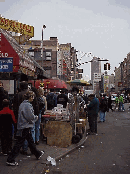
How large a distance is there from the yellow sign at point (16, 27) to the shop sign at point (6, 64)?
4.63m

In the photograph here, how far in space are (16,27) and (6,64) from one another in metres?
5.29

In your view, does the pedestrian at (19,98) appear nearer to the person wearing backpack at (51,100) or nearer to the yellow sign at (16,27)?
the person wearing backpack at (51,100)

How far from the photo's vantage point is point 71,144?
974cm

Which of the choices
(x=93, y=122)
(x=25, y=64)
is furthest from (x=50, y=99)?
(x=93, y=122)

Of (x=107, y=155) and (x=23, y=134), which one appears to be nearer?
(x=23, y=134)

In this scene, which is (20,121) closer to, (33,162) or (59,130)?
(33,162)

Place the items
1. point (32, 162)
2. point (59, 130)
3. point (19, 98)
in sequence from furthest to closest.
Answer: point (59, 130), point (19, 98), point (32, 162)

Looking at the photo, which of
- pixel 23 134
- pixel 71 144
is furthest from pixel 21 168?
pixel 71 144

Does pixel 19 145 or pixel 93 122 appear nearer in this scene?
pixel 19 145

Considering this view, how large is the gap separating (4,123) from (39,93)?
222 centimetres

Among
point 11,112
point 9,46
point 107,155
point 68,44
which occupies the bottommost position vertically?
point 107,155

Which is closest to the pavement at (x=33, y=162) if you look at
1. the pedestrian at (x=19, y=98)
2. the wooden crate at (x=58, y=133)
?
the wooden crate at (x=58, y=133)

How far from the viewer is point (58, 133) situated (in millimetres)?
9375

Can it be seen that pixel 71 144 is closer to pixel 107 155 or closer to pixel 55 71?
pixel 107 155
